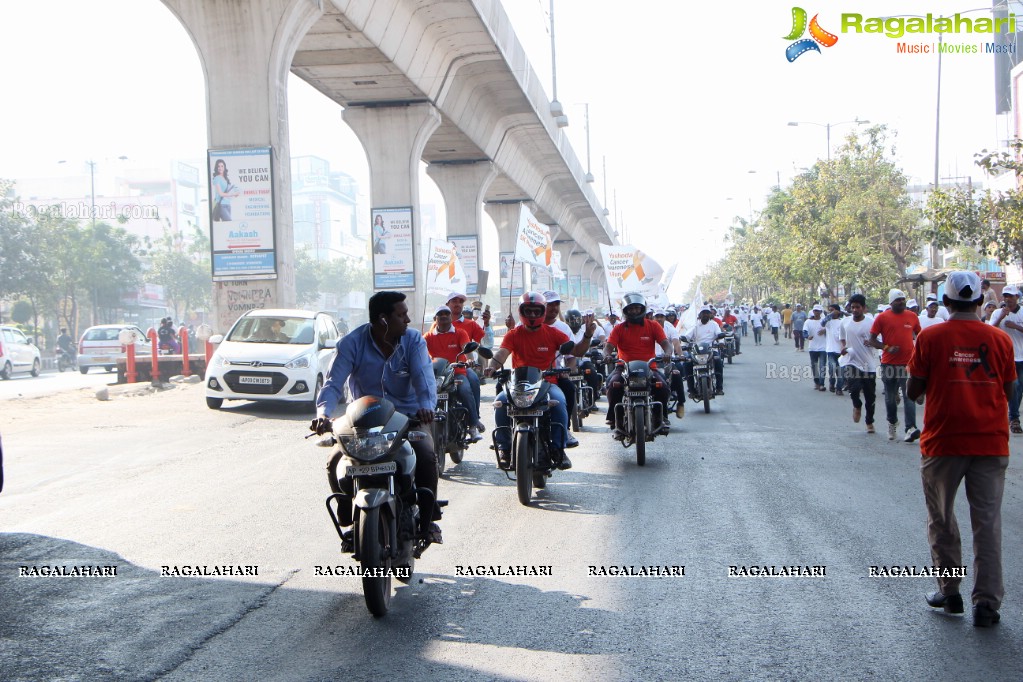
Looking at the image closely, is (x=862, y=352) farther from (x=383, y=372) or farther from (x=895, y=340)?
(x=383, y=372)

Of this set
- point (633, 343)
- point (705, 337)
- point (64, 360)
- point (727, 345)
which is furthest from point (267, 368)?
point (64, 360)

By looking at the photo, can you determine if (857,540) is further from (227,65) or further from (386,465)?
(227,65)

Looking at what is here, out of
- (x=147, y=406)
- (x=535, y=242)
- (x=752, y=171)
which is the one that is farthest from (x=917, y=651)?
(x=752, y=171)

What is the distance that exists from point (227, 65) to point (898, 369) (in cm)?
1378

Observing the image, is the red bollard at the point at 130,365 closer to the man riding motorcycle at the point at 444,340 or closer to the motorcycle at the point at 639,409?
the man riding motorcycle at the point at 444,340

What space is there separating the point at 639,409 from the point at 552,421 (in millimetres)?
1924

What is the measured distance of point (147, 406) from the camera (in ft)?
58.6

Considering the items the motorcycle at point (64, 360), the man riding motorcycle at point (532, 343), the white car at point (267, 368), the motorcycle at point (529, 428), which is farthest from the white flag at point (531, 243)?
the motorcycle at point (64, 360)

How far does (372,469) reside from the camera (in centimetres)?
534

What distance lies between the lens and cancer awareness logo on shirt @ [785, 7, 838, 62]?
936 inches

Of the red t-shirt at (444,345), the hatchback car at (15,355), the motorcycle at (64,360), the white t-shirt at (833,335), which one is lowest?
the motorcycle at (64,360)

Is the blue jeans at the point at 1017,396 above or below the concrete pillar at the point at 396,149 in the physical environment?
below

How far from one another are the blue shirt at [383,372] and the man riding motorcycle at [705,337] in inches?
485

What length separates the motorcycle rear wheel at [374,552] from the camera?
519 centimetres
